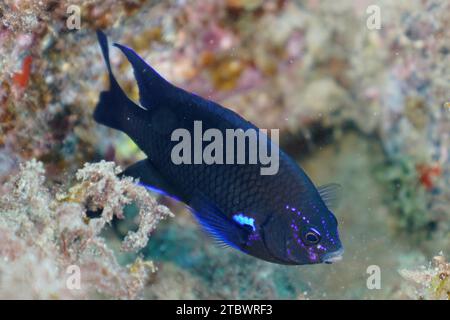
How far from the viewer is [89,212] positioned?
2662mm

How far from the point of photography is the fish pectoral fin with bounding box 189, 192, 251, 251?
2.35 meters

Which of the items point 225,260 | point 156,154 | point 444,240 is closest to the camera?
point 156,154

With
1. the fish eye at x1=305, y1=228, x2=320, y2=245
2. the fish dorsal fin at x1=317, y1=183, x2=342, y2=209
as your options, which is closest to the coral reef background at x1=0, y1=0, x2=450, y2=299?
the fish dorsal fin at x1=317, y1=183, x2=342, y2=209

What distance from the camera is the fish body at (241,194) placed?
2297 mm

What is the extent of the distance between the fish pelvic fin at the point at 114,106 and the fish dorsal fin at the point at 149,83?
0.08 meters

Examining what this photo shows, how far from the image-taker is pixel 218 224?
2355 millimetres

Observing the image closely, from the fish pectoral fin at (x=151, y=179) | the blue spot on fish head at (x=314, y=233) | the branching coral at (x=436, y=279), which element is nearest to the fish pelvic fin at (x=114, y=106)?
the fish pectoral fin at (x=151, y=179)

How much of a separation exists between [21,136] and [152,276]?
1428mm

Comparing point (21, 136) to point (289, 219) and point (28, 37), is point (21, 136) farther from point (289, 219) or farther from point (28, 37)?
point (289, 219)

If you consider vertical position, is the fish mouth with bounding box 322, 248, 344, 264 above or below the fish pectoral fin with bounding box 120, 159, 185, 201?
below

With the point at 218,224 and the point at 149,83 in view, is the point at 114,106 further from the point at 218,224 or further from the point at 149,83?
the point at 218,224

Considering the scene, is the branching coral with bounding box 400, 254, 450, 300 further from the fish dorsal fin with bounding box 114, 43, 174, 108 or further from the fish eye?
the fish dorsal fin with bounding box 114, 43, 174, 108

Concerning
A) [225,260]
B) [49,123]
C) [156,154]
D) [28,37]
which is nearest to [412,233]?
[225,260]

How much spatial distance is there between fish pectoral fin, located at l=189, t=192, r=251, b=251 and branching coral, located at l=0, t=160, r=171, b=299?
0.42 metres
